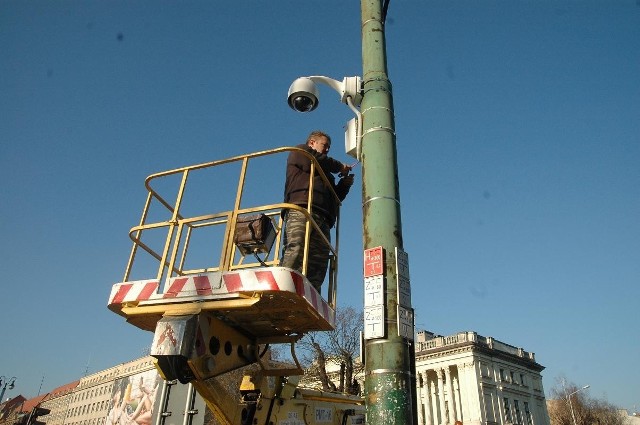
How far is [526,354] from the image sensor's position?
6975 cm

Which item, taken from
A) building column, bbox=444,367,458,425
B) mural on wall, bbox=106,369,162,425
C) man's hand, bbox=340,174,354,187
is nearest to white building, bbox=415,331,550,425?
building column, bbox=444,367,458,425

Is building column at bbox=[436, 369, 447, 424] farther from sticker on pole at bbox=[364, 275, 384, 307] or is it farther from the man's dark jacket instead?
sticker on pole at bbox=[364, 275, 384, 307]

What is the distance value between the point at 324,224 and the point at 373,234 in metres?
1.29

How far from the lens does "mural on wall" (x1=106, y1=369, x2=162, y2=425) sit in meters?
12.0

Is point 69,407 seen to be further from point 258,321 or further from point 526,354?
point 258,321

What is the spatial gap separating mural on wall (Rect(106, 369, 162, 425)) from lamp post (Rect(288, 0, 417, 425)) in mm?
9818

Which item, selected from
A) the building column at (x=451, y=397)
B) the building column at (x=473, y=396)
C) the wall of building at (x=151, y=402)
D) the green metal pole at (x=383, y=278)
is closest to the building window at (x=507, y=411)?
the building column at (x=473, y=396)

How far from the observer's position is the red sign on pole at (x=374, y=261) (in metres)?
3.67

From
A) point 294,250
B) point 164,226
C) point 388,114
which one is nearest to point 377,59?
point 388,114

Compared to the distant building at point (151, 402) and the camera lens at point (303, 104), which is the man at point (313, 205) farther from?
the distant building at point (151, 402)

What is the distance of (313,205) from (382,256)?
1479mm

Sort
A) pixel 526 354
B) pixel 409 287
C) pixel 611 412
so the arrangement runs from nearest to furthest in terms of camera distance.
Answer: pixel 409 287 → pixel 526 354 → pixel 611 412

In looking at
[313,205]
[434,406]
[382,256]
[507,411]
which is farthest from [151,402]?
[507,411]

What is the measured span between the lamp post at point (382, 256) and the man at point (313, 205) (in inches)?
20.6
